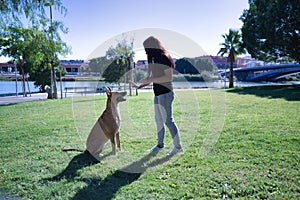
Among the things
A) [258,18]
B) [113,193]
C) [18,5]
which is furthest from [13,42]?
[258,18]

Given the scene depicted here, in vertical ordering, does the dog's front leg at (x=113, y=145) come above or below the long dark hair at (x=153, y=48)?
below

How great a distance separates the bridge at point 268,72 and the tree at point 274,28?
27950 millimetres

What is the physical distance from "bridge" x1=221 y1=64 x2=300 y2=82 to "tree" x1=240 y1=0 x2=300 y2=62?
27.9 meters

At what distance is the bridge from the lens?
4794 cm

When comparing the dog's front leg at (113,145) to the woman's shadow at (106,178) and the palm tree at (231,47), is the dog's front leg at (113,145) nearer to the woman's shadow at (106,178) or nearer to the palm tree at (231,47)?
the woman's shadow at (106,178)

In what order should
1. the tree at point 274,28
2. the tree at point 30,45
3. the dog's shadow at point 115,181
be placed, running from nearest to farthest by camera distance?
1. the dog's shadow at point 115,181
2. the tree at point 30,45
3. the tree at point 274,28

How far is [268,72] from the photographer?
50.1 m

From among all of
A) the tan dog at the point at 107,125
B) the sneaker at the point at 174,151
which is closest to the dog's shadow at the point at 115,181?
the sneaker at the point at 174,151

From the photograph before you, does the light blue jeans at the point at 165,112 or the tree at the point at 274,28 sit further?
the tree at the point at 274,28

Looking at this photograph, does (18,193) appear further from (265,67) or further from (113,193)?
(265,67)

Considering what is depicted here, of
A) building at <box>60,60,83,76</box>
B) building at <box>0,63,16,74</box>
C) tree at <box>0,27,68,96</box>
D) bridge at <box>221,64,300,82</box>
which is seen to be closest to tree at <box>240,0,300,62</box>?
building at <box>60,60,83,76</box>

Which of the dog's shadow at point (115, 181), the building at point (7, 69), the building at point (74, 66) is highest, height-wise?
the building at point (7, 69)

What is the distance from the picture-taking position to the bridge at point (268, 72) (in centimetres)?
4794

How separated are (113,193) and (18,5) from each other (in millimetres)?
5191
